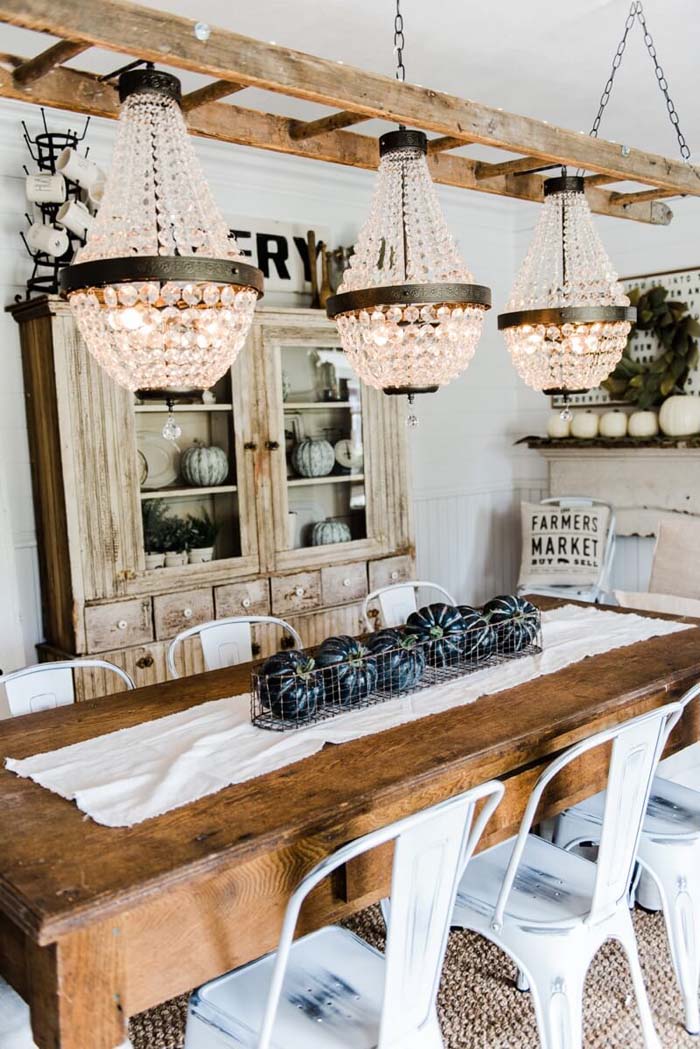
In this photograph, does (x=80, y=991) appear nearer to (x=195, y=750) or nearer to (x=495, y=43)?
(x=195, y=750)

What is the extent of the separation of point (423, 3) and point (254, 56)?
3.96 ft

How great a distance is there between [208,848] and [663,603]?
2.55m

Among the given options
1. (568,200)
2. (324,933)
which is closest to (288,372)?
(568,200)

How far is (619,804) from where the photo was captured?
Result: 1913 mm

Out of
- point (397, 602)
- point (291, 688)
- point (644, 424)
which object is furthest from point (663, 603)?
point (291, 688)

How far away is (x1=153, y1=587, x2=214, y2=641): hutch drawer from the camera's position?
359cm

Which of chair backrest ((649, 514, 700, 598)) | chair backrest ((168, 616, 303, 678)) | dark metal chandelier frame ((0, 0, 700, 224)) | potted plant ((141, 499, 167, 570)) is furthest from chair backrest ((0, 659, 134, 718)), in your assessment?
chair backrest ((649, 514, 700, 598))

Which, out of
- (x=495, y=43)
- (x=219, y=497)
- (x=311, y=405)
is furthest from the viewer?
(x=311, y=405)

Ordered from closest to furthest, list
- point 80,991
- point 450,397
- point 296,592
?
1. point 80,991
2. point 296,592
3. point 450,397

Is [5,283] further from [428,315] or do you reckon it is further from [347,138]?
[428,315]

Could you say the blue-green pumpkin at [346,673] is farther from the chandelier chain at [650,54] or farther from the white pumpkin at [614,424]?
the white pumpkin at [614,424]

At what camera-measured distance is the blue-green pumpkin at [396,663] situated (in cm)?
234

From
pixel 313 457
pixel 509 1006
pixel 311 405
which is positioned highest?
pixel 311 405

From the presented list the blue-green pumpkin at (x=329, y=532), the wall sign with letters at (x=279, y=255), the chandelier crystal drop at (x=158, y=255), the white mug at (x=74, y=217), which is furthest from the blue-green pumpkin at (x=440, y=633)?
the wall sign with letters at (x=279, y=255)
